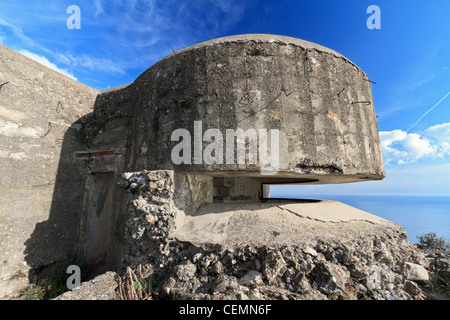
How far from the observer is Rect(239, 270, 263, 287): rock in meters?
2.46

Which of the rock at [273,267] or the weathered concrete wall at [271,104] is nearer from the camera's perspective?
the rock at [273,267]

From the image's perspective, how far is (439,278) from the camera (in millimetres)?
3357

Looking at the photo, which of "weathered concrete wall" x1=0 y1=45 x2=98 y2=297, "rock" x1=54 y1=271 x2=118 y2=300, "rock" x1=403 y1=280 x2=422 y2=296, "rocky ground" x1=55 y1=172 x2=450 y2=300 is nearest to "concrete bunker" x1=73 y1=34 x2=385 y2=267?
"rocky ground" x1=55 y1=172 x2=450 y2=300

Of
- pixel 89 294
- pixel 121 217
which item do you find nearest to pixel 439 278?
pixel 89 294

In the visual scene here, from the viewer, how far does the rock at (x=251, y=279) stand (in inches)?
97.0

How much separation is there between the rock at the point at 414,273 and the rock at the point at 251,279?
2.25 metres

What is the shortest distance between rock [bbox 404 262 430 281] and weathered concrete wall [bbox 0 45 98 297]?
5.96 meters

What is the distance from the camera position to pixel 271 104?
3139 millimetres

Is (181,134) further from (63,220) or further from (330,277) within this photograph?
(63,220)

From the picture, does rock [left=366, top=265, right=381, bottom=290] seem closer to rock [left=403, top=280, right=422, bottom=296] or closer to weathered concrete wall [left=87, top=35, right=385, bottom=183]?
rock [left=403, top=280, right=422, bottom=296]

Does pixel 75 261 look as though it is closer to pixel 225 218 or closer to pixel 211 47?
pixel 225 218

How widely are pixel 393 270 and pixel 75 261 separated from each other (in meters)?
5.74

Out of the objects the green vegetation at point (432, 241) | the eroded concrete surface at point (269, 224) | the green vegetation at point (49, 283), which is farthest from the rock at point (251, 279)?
the green vegetation at point (432, 241)

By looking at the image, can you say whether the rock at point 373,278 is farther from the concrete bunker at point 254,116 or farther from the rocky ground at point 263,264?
the concrete bunker at point 254,116
